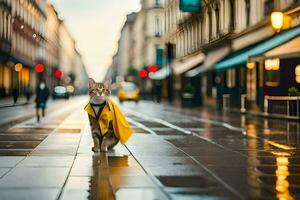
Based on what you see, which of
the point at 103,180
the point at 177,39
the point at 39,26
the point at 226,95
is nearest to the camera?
the point at 103,180

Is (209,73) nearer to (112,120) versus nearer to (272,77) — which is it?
(272,77)

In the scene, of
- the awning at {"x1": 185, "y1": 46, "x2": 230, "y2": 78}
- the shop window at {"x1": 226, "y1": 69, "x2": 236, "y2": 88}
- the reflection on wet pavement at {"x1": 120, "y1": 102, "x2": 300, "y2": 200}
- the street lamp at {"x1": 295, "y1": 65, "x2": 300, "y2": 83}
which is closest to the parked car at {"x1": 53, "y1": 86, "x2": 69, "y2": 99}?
the awning at {"x1": 185, "y1": 46, "x2": 230, "y2": 78}

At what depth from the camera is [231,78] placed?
38.2 m

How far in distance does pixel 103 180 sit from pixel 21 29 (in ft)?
210

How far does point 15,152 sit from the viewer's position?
1112cm

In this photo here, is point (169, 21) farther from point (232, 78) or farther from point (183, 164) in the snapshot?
point (183, 164)

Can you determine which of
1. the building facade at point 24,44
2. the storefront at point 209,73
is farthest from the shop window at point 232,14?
the building facade at point 24,44

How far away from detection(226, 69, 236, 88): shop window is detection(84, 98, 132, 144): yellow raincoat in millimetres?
26644

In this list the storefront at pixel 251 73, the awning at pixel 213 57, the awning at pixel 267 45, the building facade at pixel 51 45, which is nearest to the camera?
the awning at pixel 267 45

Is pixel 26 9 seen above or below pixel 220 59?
above

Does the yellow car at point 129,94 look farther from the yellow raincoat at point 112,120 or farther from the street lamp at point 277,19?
the yellow raincoat at point 112,120

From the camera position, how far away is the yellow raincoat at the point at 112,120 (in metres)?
10.8

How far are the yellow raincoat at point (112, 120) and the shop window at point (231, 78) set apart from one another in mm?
26644

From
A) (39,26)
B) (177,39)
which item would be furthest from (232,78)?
(39,26)
